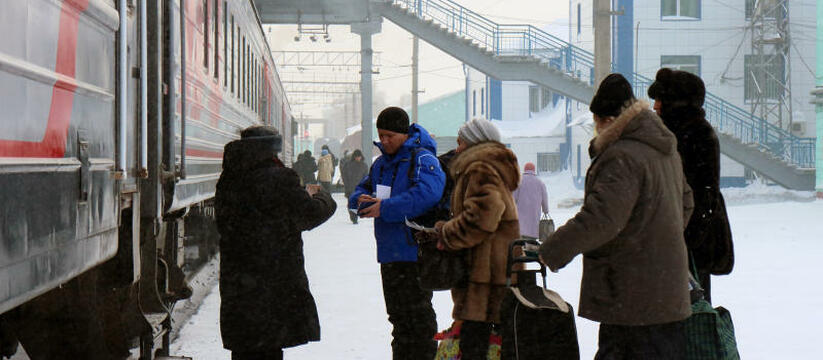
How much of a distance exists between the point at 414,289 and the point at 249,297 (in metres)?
1.04

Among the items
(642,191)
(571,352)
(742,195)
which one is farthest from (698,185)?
(742,195)

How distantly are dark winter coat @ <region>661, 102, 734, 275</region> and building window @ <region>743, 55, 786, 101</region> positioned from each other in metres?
26.2

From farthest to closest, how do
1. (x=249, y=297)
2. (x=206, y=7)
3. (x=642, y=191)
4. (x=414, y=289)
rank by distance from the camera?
(x=206, y=7)
(x=414, y=289)
(x=249, y=297)
(x=642, y=191)

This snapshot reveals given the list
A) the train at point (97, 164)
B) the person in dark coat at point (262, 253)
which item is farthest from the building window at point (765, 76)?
the person in dark coat at point (262, 253)

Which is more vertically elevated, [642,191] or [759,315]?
[642,191]

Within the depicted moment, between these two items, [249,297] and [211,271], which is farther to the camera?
[211,271]

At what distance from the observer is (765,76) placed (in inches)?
1136

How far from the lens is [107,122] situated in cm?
349

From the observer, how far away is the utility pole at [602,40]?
45.6 ft

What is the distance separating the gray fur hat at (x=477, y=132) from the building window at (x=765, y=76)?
26092mm

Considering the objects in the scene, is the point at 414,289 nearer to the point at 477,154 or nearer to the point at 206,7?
the point at 477,154

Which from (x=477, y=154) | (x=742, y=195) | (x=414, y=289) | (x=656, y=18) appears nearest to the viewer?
(x=477, y=154)

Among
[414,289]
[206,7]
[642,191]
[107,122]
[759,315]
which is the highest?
[206,7]

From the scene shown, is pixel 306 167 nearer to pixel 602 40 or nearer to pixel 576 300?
pixel 602 40
